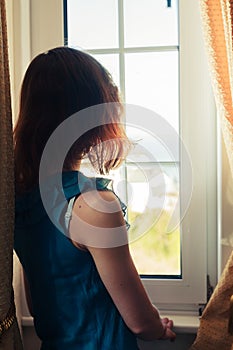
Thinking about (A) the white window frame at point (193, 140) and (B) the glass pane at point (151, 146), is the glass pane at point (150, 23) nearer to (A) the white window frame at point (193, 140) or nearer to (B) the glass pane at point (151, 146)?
(A) the white window frame at point (193, 140)

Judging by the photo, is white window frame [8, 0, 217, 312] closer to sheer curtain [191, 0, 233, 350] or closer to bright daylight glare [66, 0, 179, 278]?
bright daylight glare [66, 0, 179, 278]

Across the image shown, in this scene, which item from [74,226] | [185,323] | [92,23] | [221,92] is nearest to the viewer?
[74,226]

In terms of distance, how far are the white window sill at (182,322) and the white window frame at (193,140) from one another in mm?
35

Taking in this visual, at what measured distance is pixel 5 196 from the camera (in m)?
1.12

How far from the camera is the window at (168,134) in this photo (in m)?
1.44

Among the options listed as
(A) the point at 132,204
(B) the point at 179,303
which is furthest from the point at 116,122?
(B) the point at 179,303

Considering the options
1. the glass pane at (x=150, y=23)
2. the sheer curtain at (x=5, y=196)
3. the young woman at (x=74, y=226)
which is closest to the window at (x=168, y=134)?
the glass pane at (x=150, y=23)

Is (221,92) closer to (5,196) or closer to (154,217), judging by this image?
(154,217)

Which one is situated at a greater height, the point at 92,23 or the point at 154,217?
the point at 92,23

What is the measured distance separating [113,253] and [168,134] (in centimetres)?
50

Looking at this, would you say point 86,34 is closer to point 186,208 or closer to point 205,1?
point 205,1

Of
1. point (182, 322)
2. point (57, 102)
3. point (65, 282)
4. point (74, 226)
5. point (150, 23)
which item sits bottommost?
point (182, 322)

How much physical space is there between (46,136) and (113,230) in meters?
0.26

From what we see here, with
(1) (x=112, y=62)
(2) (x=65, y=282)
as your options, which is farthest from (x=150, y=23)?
(2) (x=65, y=282)
